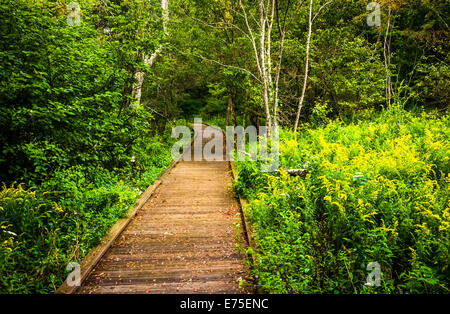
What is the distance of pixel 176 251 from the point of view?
14.0 feet

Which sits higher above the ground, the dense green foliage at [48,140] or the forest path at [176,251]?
the dense green foliage at [48,140]

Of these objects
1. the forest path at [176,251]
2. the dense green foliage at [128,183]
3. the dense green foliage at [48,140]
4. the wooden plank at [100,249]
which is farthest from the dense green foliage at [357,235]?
the dense green foliage at [48,140]

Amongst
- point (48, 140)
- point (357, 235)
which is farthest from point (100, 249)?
point (357, 235)

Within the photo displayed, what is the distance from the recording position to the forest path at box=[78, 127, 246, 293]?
135 inches

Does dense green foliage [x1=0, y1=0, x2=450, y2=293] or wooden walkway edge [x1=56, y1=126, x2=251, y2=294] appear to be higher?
dense green foliage [x1=0, y1=0, x2=450, y2=293]

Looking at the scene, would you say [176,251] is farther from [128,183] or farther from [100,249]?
[128,183]

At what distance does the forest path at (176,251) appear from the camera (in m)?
3.42

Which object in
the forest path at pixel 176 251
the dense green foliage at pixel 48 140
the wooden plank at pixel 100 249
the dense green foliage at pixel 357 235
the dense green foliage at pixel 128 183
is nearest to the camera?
the dense green foliage at pixel 357 235

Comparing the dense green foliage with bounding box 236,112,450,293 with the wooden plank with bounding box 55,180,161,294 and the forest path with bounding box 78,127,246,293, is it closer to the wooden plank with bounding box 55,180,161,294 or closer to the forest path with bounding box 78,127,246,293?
the forest path with bounding box 78,127,246,293

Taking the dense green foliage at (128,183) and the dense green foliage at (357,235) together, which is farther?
the dense green foliage at (128,183)

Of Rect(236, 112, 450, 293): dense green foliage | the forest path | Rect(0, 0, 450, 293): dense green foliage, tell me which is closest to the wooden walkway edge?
the forest path

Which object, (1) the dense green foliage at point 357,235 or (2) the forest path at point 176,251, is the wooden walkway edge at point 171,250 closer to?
(2) the forest path at point 176,251
